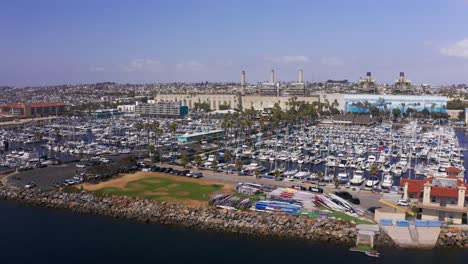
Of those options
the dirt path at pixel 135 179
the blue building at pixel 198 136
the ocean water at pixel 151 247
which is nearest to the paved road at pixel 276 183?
the dirt path at pixel 135 179

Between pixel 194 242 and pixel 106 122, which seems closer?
pixel 194 242

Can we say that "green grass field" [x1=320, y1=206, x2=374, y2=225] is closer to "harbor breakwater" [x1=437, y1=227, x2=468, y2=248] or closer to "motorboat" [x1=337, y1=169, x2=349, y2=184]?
"harbor breakwater" [x1=437, y1=227, x2=468, y2=248]

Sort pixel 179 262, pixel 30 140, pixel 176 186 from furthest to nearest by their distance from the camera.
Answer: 1. pixel 30 140
2. pixel 176 186
3. pixel 179 262

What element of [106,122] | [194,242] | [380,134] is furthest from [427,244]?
[106,122]

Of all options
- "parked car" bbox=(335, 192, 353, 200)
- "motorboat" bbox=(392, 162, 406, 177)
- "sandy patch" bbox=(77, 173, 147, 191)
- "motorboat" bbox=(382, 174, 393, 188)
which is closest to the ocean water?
"sandy patch" bbox=(77, 173, 147, 191)

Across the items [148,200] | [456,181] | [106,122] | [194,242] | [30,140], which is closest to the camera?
[194,242]

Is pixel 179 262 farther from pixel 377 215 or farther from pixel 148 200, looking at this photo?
pixel 377 215
